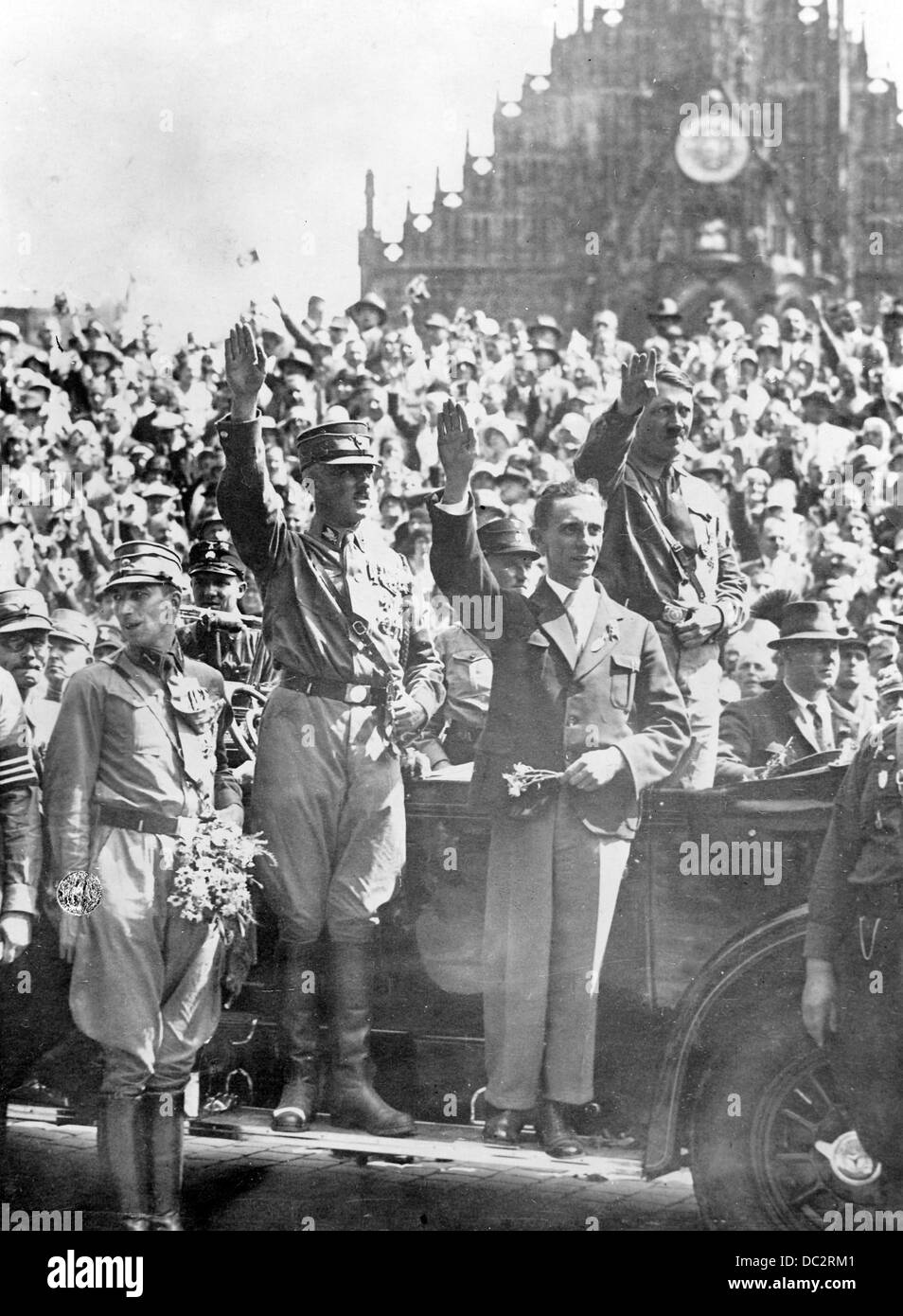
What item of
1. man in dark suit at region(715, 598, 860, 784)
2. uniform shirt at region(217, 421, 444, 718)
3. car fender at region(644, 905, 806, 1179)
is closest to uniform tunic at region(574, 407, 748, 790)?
man in dark suit at region(715, 598, 860, 784)

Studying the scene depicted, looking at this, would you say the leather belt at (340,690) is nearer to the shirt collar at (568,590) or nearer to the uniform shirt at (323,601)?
the uniform shirt at (323,601)

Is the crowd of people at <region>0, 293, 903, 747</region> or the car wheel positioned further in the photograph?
the crowd of people at <region>0, 293, 903, 747</region>

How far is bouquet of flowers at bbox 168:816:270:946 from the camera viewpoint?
253 inches

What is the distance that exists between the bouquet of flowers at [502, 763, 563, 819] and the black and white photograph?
0.07 ft

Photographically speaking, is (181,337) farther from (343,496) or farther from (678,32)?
(678,32)

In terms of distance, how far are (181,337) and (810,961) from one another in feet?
11.2

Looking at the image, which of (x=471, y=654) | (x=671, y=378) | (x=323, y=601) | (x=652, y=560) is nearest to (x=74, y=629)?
(x=323, y=601)

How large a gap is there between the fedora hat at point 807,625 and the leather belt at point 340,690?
4.82ft

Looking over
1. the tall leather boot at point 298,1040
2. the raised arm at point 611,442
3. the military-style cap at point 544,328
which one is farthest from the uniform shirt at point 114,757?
the military-style cap at point 544,328

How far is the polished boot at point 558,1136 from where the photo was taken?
6.39 metres

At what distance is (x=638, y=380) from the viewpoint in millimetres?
6711

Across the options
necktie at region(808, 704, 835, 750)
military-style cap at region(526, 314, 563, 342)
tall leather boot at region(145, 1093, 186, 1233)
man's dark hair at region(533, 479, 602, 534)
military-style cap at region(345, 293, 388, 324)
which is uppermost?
military-style cap at region(345, 293, 388, 324)
